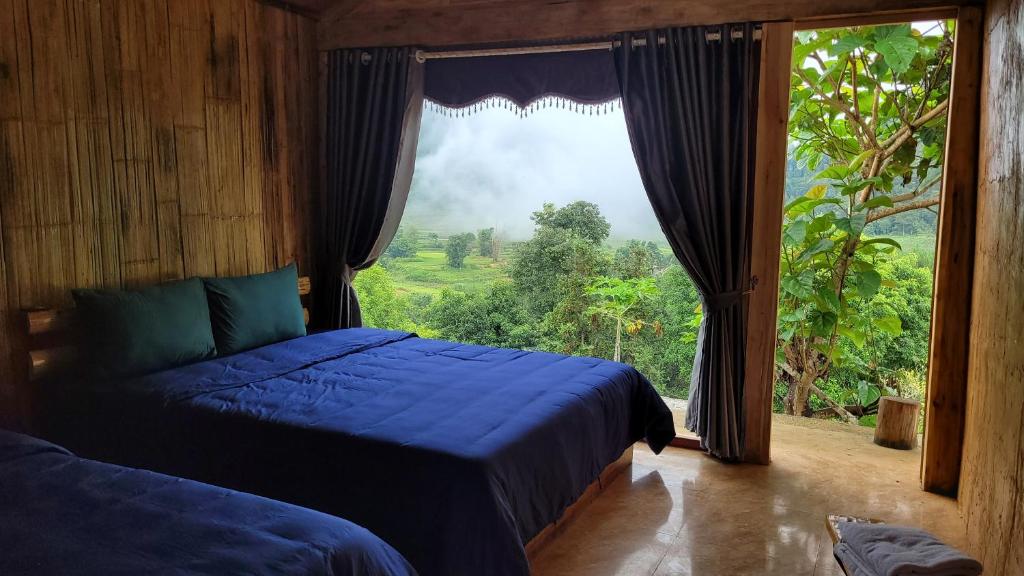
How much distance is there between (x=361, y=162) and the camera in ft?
14.5

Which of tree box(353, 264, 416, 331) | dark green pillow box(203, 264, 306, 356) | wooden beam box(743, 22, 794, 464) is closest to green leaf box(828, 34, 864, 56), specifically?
wooden beam box(743, 22, 794, 464)

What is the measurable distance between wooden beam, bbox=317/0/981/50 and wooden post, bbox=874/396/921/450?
2041mm

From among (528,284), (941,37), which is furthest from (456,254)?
(941,37)

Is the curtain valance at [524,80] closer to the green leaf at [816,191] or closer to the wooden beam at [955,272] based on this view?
the green leaf at [816,191]

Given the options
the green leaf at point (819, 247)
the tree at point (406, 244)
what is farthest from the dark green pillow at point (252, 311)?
the green leaf at point (819, 247)

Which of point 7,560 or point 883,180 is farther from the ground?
point 883,180

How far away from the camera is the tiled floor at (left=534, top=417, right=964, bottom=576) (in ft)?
8.77

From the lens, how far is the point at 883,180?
14.5 ft

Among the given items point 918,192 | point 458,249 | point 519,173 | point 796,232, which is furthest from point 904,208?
point 458,249

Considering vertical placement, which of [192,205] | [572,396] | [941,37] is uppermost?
[941,37]

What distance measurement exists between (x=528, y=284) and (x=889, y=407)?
2.65m

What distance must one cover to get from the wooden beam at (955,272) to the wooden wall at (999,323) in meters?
0.10

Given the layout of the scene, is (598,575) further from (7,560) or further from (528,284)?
(528,284)

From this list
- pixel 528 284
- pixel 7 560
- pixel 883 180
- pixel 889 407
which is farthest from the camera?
pixel 528 284
